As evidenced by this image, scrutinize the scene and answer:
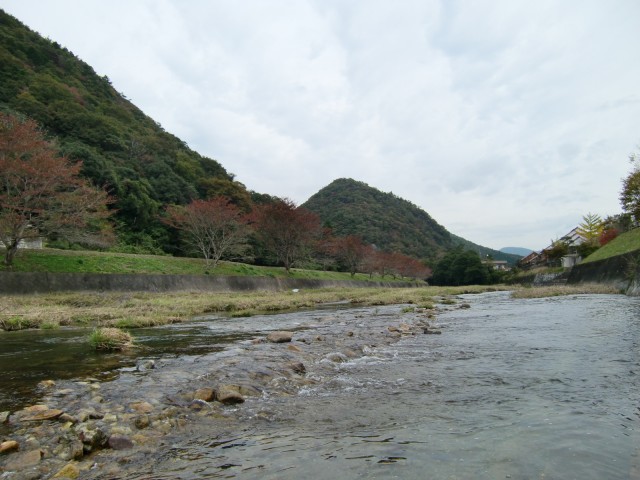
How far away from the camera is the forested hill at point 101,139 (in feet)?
144

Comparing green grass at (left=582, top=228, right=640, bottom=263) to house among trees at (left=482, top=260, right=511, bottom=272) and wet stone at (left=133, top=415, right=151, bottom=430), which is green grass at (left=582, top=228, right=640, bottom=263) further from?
house among trees at (left=482, top=260, right=511, bottom=272)

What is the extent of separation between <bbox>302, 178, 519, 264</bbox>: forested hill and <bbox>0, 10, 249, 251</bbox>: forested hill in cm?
4824

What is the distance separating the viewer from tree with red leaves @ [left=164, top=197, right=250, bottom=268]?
38.4 meters

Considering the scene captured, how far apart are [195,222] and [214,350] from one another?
3226 centimetres

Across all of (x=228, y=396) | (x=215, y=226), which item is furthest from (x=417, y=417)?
(x=215, y=226)

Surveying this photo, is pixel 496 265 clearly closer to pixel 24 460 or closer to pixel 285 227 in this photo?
pixel 285 227

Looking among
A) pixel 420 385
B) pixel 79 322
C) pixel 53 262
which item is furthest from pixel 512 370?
pixel 53 262

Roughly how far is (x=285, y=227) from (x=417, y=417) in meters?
41.1

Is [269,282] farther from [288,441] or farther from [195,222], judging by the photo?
[288,441]

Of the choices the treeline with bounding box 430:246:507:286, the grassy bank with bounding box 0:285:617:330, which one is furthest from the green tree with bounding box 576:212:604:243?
the grassy bank with bounding box 0:285:617:330

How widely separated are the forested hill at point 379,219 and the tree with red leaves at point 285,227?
58.0 meters

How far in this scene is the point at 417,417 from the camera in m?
4.29

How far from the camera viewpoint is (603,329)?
33.3ft

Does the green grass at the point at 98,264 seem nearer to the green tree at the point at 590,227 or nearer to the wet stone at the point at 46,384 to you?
the wet stone at the point at 46,384
